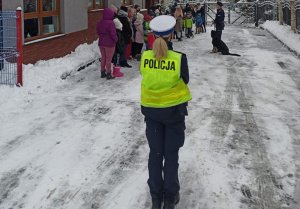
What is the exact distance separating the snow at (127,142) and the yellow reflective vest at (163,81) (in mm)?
1141

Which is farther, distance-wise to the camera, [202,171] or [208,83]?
[208,83]

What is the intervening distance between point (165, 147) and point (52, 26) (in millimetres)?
8505

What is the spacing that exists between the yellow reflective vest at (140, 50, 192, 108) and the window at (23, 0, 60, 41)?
693 cm

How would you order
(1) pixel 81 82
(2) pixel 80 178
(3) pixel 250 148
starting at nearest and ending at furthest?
(2) pixel 80 178, (3) pixel 250 148, (1) pixel 81 82

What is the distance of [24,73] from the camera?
929 cm

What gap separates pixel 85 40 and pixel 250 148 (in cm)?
915

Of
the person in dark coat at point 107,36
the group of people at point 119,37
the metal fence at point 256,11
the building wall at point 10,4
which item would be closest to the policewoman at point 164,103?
the group of people at point 119,37

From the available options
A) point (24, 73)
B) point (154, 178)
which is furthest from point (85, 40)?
point (154, 178)

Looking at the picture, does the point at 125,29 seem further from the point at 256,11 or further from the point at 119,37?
the point at 256,11

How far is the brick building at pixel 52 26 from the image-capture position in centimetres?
1031

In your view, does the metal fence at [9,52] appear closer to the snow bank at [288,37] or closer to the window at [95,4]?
the window at [95,4]

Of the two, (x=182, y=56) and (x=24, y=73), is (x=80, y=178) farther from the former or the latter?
(x=24, y=73)

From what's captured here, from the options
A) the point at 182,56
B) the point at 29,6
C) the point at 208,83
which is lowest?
the point at 208,83

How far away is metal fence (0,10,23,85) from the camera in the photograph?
8.48 metres
